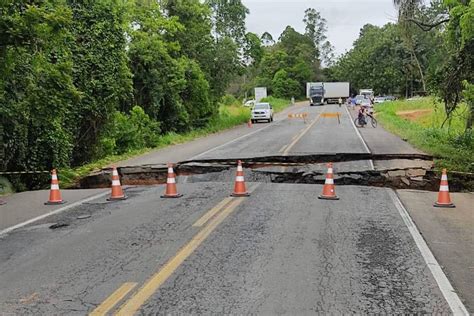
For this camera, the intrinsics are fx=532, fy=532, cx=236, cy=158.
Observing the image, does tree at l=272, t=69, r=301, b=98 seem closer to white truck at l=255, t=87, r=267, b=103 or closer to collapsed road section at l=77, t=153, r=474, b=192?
white truck at l=255, t=87, r=267, b=103

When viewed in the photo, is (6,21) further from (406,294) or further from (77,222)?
(406,294)

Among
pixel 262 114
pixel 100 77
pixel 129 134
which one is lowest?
pixel 262 114

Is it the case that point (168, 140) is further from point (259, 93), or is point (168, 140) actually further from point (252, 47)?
point (259, 93)

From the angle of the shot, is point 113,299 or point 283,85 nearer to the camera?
point 113,299

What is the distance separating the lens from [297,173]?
556 inches

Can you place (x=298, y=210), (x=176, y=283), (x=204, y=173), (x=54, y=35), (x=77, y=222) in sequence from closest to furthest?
(x=176, y=283)
(x=77, y=222)
(x=298, y=210)
(x=54, y=35)
(x=204, y=173)

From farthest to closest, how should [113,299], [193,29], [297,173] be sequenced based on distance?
1. [193,29]
2. [297,173]
3. [113,299]

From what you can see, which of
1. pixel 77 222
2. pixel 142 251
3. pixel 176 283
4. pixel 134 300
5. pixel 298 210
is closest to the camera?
pixel 134 300

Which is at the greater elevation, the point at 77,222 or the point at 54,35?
the point at 54,35

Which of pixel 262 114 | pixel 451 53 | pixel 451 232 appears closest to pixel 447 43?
pixel 451 53

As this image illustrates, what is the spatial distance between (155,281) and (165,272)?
312 mm

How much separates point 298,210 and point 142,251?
349cm

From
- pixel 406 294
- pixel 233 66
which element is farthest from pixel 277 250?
pixel 233 66

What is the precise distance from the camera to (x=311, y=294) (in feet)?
16.8
